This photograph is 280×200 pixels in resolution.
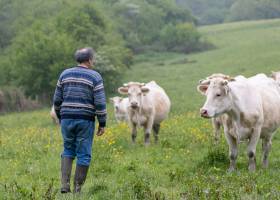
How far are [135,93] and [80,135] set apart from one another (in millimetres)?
6747

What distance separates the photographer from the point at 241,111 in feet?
35.6

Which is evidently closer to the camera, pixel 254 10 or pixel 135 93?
pixel 135 93

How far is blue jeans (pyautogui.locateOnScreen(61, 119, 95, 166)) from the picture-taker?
9047 millimetres

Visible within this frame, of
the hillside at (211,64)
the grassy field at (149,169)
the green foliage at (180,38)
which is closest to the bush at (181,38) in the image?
the green foliage at (180,38)

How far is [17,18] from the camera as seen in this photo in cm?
6956

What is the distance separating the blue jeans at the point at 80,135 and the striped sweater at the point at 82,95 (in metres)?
0.10

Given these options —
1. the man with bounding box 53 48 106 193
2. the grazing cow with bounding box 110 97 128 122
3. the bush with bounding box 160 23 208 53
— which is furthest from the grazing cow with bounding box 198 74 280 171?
the bush with bounding box 160 23 208 53

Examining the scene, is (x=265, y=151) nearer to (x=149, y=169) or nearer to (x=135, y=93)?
(x=149, y=169)

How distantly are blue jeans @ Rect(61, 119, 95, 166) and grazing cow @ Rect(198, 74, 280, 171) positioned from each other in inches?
92.6

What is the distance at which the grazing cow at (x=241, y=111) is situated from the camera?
10516mm

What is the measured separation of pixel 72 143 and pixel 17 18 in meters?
63.2

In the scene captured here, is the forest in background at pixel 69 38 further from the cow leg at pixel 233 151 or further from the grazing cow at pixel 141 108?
the cow leg at pixel 233 151

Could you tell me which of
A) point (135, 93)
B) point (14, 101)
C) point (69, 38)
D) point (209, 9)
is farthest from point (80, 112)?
point (209, 9)

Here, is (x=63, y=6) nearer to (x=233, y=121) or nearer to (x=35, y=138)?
(x=35, y=138)
